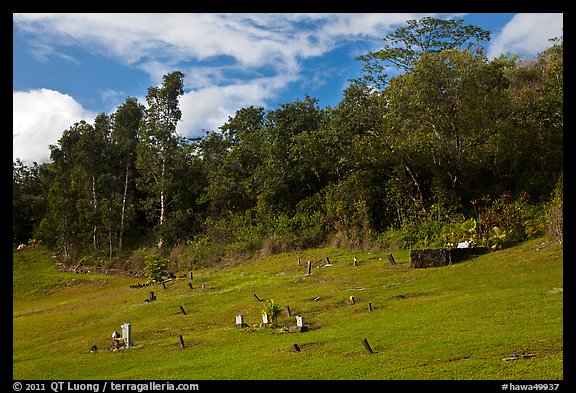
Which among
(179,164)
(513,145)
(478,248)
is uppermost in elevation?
(179,164)

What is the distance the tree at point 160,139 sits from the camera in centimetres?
4947

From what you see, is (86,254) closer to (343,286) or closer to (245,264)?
(245,264)

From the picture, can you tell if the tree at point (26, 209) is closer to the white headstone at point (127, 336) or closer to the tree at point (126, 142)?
the tree at point (126, 142)

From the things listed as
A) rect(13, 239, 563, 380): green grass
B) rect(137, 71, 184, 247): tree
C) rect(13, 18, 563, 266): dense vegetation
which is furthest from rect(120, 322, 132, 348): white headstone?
rect(137, 71, 184, 247): tree

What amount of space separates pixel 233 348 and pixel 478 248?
15060 mm

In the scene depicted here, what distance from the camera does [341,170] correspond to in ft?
129

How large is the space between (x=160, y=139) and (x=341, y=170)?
19.8m

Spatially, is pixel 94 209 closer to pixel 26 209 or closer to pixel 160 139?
pixel 160 139

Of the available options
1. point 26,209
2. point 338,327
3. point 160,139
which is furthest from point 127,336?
point 26,209

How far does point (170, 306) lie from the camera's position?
24.2m

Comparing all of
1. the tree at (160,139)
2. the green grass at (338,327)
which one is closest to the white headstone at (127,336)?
the green grass at (338,327)

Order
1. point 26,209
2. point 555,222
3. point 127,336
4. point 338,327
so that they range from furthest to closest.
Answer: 1. point 26,209
2. point 555,222
3. point 127,336
4. point 338,327

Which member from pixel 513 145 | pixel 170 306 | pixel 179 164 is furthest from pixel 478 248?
pixel 179 164

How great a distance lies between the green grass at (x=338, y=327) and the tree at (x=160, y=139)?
20.7 meters
